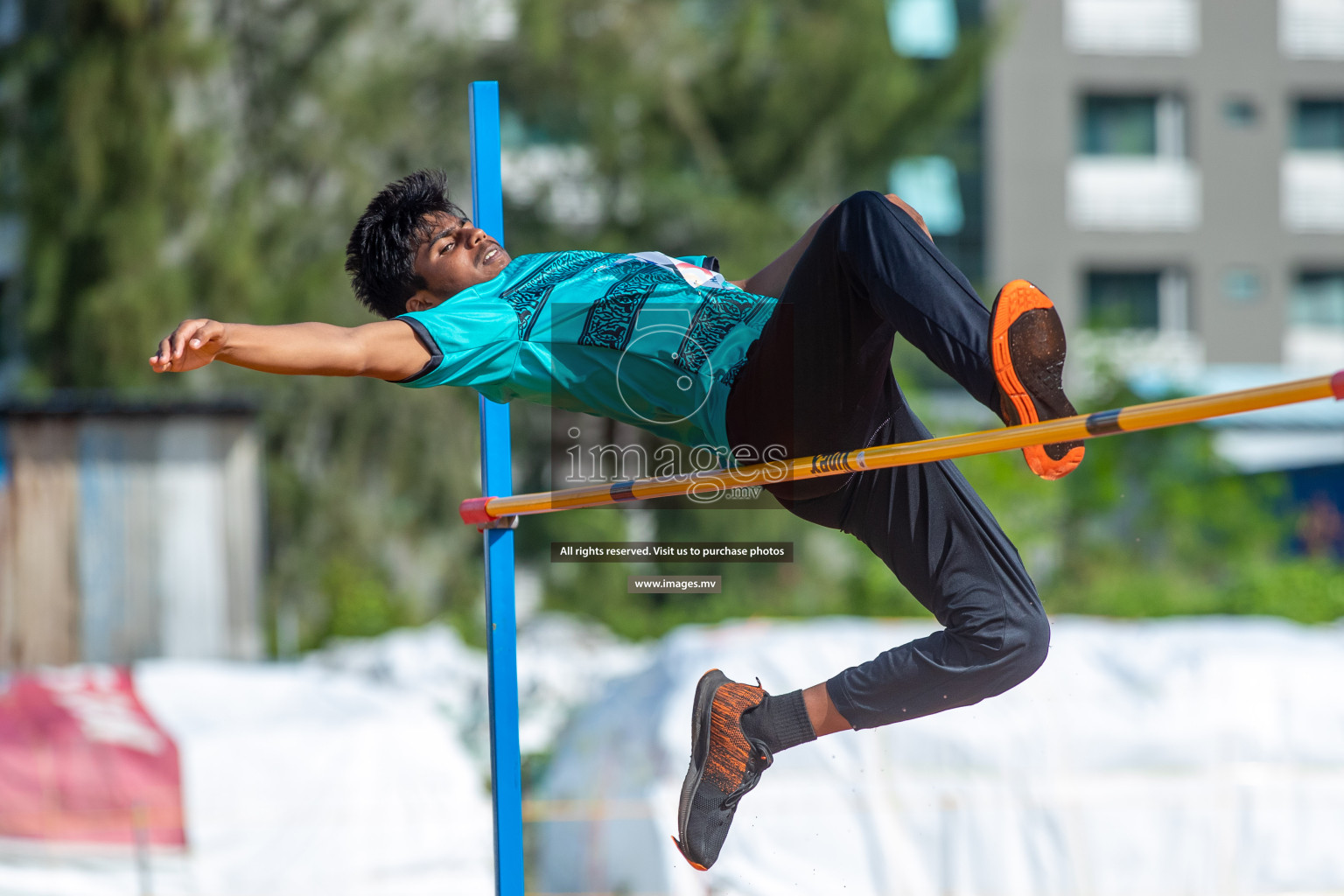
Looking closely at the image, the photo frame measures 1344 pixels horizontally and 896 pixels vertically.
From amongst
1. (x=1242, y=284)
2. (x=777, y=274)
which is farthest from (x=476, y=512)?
(x=1242, y=284)

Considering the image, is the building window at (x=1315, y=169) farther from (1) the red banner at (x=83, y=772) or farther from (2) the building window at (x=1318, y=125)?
(1) the red banner at (x=83, y=772)

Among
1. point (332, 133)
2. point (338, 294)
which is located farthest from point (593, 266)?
point (332, 133)

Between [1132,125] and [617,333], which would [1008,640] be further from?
[1132,125]

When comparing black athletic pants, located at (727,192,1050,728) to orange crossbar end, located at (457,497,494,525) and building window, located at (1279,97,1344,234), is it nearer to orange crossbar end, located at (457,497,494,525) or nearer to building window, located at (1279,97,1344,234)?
orange crossbar end, located at (457,497,494,525)

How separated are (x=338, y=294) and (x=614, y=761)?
4480mm

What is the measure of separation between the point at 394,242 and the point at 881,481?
106 centimetres

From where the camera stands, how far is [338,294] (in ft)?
30.7

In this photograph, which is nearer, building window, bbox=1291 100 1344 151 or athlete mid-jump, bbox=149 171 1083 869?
athlete mid-jump, bbox=149 171 1083 869

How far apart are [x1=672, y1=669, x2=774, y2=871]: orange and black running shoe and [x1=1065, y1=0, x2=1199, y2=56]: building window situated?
1522cm

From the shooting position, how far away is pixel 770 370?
8.31 ft

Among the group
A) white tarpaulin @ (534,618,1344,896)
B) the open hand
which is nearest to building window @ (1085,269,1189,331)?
white tarpaulin @ (534,618,1344,896)

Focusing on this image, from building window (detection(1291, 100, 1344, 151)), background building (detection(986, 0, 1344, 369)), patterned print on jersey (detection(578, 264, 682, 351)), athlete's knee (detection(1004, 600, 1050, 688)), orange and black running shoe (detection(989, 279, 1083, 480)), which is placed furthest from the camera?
building window (detection(1291, 100, 1344, 151))

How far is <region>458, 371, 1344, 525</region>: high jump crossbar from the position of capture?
78.8 inches

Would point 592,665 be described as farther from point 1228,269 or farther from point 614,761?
point 1228,269
